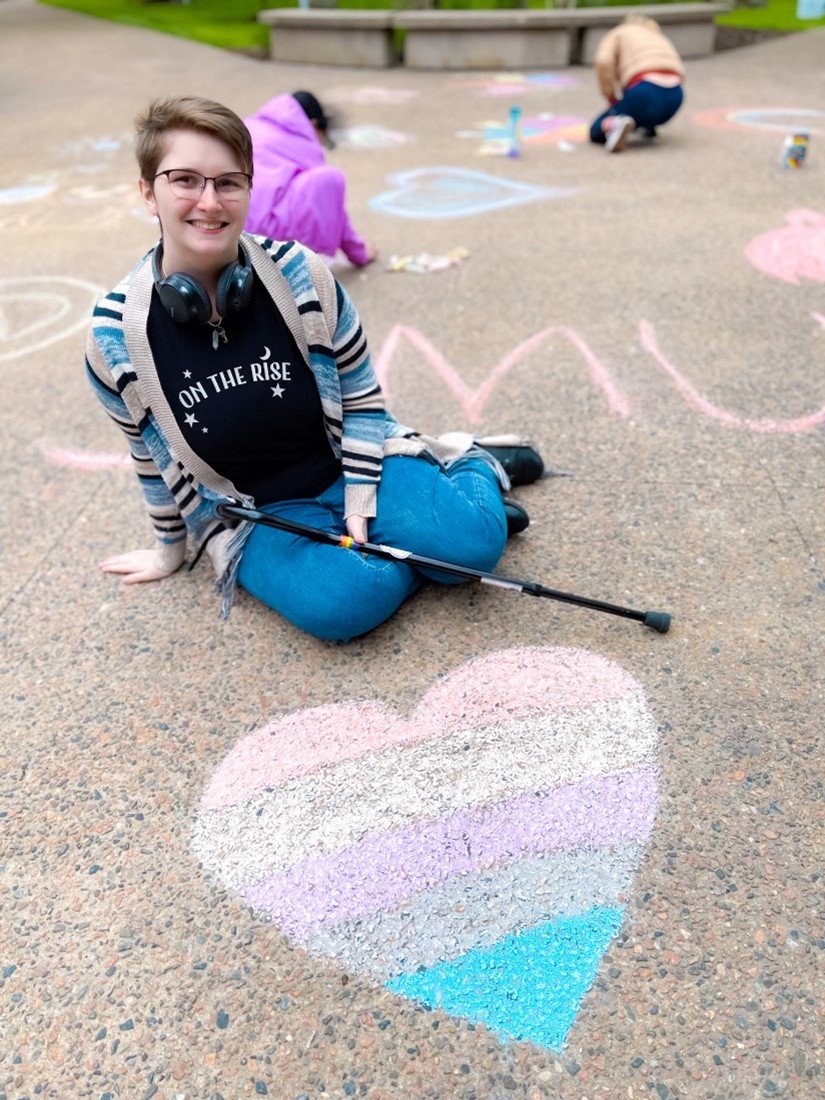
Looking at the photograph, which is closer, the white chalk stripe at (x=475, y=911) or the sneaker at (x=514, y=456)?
the white chalk stripe at (x=475, y=911)

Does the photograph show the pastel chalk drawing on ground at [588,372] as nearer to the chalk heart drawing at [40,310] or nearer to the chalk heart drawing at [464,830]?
the chalk heart drawing at [464,830]

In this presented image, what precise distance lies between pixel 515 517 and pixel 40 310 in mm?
3144

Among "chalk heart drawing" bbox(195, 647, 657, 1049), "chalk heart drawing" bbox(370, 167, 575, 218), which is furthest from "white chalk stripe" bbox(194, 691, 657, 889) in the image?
"chalk heart drawing" bbox(370, 167, 575, 218)

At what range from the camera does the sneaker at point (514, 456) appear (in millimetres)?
2777

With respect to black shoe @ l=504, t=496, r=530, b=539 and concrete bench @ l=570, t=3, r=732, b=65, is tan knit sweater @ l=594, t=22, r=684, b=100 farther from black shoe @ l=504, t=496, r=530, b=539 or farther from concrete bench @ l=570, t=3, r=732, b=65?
black shoe @ l=504, t=496, r=530, b=539

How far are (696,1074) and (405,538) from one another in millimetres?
1343

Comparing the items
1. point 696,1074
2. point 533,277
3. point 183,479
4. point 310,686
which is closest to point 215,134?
point 183,479

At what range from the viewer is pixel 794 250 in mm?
4512

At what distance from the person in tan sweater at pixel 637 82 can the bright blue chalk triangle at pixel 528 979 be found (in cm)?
599

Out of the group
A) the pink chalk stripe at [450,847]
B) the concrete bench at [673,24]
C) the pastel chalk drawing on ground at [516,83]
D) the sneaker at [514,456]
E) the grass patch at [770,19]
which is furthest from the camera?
the grass patch at [770,19]

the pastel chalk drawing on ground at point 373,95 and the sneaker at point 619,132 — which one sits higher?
the sneaker at point 619,132

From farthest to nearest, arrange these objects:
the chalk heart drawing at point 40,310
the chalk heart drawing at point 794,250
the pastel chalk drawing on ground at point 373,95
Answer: the pastel chalk drawing on ground at point 373,95 < the chalk heart drawing at point 794,250 < the chalk heart drawing at point 40,310

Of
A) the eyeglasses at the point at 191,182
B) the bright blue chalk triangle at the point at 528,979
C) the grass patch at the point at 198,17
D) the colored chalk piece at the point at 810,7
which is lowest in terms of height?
the bright blue chalk triangle at the point at 528,979

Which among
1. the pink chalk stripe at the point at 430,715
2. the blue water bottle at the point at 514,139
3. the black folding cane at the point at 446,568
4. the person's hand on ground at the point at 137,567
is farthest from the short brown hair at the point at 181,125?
the blue water bottle at the point at 514,139
